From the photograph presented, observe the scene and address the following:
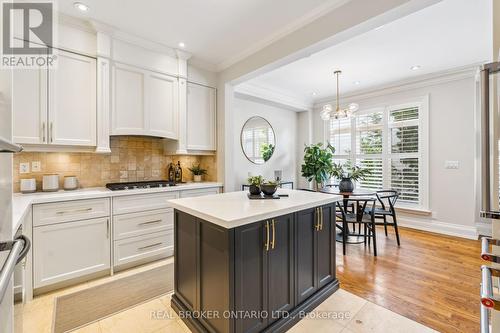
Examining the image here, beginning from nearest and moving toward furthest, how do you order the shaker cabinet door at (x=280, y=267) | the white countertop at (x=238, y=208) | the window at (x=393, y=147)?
the white countertop at (x=238, y=208) → the shaker cabinet door at (x=280, y=267) → the window at (x=393, y=147)

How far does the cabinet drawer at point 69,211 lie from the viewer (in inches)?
85.7

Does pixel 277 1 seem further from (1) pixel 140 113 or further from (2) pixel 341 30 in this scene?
(1) pixel 140 113

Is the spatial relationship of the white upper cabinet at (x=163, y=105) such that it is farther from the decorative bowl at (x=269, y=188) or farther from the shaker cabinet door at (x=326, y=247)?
the shaker cabinet door at (x=326, y=247)

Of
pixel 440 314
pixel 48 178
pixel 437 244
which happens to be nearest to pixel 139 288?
pixel 48 178

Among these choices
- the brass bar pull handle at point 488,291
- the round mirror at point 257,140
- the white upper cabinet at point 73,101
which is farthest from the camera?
the round mirror at point 257,140

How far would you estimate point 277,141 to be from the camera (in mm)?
5504

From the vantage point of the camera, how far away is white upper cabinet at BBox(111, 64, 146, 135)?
2.79 m

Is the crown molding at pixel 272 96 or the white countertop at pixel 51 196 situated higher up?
the crown molding at pixel 272 96

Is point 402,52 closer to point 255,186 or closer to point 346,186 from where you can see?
point 346,186

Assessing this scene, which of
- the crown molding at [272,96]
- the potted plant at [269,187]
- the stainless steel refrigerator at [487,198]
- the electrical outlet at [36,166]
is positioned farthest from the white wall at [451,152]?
the electrical outlet at [36,166]

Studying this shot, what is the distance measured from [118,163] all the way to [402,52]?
170 inches

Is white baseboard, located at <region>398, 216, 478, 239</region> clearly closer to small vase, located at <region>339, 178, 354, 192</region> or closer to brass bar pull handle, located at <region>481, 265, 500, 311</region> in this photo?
small vase, located at <region>339, 178, 354, 192</region>

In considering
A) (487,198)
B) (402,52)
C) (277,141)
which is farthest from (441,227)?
(487,198)

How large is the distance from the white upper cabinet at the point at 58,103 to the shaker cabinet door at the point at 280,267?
2.35 metres
